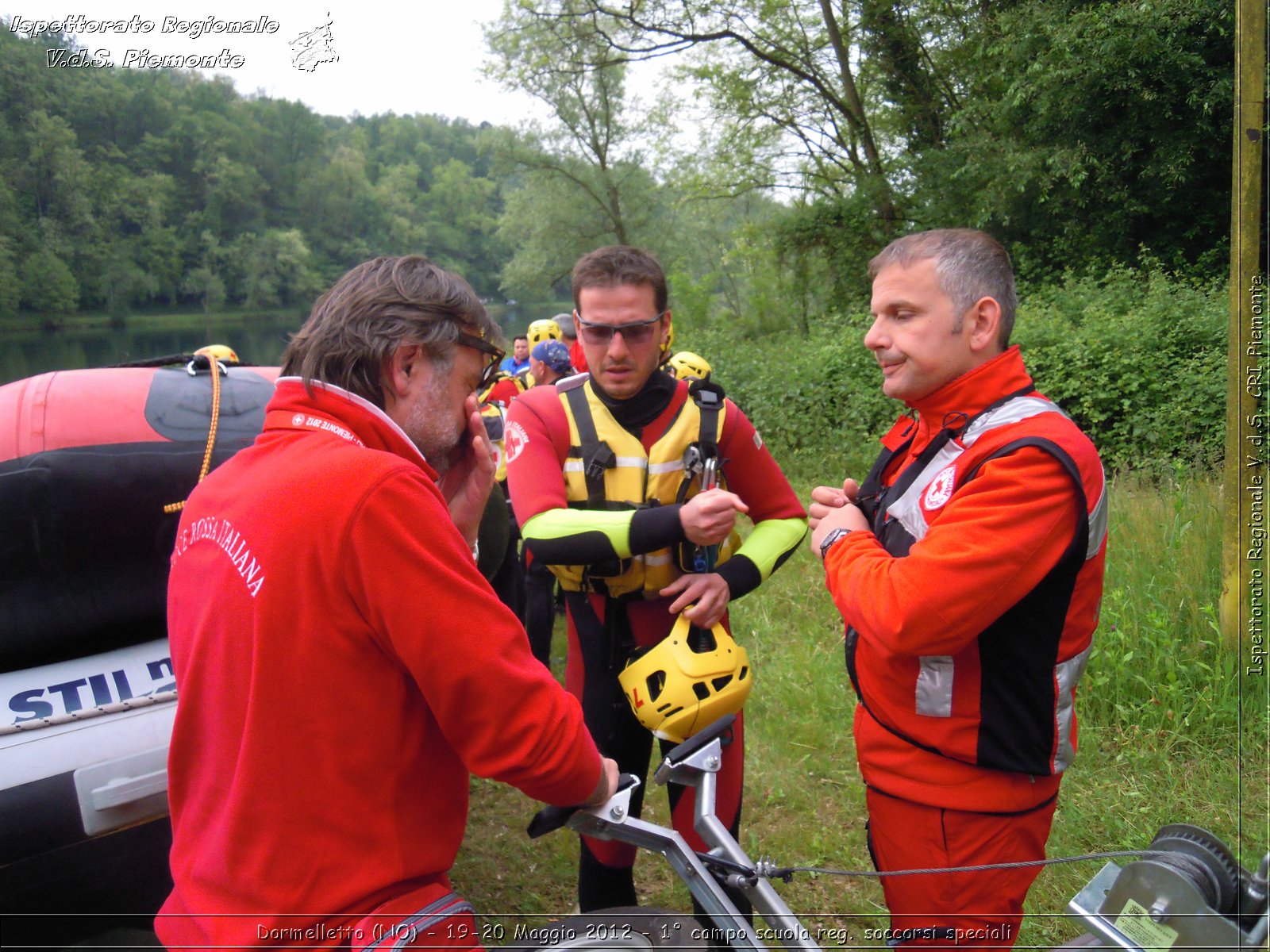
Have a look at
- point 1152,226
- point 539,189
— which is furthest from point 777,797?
point 539,189

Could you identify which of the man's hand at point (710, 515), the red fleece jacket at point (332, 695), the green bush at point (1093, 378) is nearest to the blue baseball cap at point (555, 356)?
the man's hand at point (710, 515)

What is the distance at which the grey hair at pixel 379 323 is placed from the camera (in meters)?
1.55

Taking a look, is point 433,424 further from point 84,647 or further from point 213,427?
point 84,647

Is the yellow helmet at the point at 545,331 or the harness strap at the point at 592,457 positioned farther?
the yellow helmet at the point at 545,331

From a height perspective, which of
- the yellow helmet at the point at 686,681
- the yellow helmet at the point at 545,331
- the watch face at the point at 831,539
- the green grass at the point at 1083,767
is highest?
the yellow helmet at the point at 545,331

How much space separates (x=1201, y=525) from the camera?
464 centimetres

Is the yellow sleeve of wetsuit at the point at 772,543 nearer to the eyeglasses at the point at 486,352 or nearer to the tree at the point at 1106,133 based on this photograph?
the eyeglasses at the point at 486,352

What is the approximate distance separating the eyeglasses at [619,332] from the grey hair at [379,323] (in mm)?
910

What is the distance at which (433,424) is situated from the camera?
65.1 inches

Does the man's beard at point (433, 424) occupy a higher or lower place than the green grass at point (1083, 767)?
higher

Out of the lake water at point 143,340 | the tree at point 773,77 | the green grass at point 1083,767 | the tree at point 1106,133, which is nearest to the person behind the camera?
the green grass at point 1083,767

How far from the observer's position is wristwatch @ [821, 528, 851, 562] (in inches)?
75.3

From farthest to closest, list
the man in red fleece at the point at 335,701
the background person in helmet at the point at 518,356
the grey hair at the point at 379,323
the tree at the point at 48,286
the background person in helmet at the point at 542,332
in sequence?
the background person in helmet at the point at 518,356, the background person in helmet at the point at 542,332, the tree at the point at 48,286, the grey hair at the point at 379,323, the man in red fleece at the point at 335,701

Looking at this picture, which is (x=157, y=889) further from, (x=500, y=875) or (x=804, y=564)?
(x=804, y=564)
